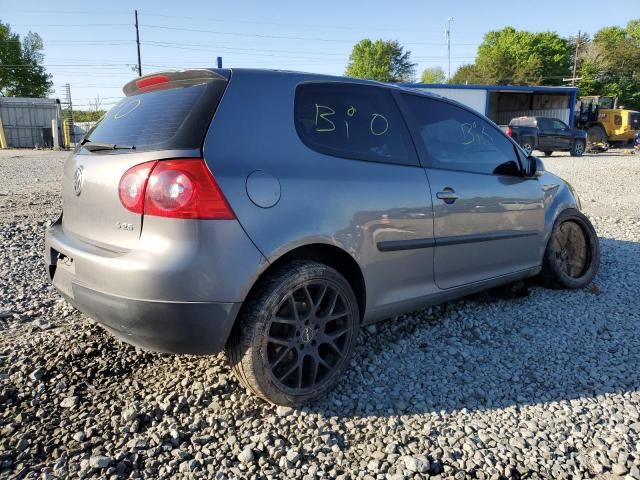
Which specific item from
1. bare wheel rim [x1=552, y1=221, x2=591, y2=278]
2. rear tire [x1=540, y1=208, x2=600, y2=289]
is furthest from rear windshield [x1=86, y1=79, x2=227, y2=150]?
bare wheel rim [x1=552, y1=221, x2=591, y2=278]

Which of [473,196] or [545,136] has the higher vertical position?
[545,136]

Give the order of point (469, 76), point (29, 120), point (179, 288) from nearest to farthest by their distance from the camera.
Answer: point (179, 288)
point (29, 120)
point (469, 76)

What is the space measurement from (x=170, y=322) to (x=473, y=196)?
2.15 meters

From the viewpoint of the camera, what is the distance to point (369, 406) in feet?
8.46

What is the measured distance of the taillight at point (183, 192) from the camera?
2135 millimetres

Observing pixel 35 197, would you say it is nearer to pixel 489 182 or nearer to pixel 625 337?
pixel 489 182

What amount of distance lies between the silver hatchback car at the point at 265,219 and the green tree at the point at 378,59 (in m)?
100

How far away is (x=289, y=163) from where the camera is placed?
2.42 m

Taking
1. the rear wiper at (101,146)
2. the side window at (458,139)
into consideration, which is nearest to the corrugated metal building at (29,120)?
the rear wiper at (101,146)

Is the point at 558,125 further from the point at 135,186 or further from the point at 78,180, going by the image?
the point at 135,186

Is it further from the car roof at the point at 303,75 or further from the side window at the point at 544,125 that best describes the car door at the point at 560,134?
the car roof at the point at 303,75

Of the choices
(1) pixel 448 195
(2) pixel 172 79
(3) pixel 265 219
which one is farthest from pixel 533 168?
(2) pixel 172 79

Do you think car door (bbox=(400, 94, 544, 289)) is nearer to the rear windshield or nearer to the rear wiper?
the rear windshield

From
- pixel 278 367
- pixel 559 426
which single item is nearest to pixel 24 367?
pixel 278 367
